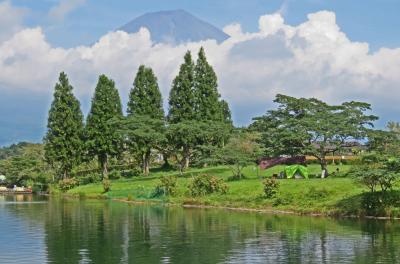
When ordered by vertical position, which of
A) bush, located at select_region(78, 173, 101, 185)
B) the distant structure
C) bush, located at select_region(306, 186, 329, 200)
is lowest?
bush, located at select_region(306, 186, 329, 200)

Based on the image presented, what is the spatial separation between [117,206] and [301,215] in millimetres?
19317

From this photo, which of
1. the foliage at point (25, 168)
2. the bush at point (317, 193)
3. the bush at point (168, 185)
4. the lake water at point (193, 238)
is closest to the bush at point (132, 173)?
the foliage at point (25, 168)

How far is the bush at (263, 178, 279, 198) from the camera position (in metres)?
50.5

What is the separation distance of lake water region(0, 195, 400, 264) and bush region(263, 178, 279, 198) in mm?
4248

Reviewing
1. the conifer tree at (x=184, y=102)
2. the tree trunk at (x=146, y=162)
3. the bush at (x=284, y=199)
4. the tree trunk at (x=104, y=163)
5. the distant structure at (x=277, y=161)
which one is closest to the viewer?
the bush at (x=284, y=199)

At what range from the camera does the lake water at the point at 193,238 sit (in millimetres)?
26172

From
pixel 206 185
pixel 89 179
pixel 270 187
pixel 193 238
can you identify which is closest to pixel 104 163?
pixel 89 179

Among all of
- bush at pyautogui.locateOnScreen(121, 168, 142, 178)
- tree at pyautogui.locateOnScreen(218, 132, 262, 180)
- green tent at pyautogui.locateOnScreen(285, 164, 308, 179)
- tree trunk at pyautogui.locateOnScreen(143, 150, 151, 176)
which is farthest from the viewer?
bush at pyautogui.locateOnScreen(121, 168, 142, 178)

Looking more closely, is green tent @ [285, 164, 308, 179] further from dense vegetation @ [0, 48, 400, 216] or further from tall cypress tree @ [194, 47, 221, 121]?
tall cypress tree @ [194, 47, 221, 121]

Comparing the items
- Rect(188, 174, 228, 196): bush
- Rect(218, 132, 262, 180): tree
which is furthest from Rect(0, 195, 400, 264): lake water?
Rect(218, 132, 262, 180): tree

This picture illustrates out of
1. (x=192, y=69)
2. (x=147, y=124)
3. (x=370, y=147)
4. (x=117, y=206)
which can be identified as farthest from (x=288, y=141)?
(x=192, y=69)

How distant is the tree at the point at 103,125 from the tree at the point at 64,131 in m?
2.20

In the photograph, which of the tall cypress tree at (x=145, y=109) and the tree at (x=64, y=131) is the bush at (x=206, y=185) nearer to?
the tall cypress tree at (x=145, y=109)

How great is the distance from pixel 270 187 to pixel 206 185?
7.74 m
